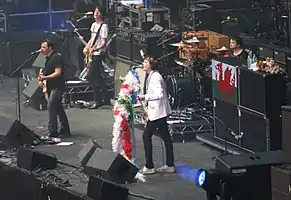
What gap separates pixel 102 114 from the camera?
19.6 meters

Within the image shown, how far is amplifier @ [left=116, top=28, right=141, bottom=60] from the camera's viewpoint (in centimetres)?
1978

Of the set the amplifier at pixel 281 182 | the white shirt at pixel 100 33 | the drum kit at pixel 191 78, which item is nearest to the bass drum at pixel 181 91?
the drum kit at pixel 191 78

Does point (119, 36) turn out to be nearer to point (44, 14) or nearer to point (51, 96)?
point (51, 96)

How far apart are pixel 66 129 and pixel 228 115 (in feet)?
10.6

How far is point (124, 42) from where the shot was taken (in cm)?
2009

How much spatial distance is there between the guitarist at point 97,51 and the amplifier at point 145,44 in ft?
2.03

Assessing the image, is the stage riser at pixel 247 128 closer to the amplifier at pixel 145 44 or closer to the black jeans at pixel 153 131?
the black jeans at pixel 153 131

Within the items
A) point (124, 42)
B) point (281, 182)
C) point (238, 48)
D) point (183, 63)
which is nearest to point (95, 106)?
point (124, 42)

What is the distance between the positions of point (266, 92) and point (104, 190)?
11.6 ft

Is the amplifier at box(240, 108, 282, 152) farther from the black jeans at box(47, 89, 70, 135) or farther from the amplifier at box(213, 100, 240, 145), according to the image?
the black jeans at box(47, 89, 70, 135)

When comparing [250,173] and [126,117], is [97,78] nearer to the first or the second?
[126,117]

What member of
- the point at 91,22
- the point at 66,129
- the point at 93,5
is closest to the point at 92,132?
the point at 66,129

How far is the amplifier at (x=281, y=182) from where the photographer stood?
1047cm

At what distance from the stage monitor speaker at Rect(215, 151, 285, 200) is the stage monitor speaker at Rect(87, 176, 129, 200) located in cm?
160
